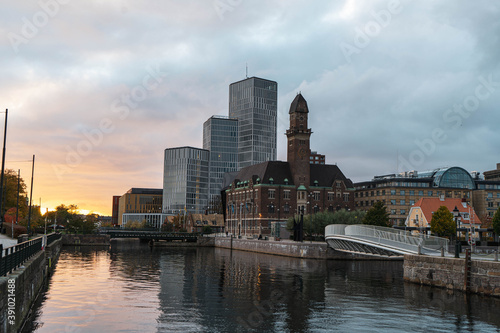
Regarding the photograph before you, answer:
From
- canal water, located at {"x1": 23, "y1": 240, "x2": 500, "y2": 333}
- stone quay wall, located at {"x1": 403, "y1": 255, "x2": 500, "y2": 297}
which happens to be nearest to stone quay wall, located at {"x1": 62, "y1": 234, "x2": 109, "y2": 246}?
canal water, located at {"x1": 23, "y1": 240, "x2": 500, "y2": 333}

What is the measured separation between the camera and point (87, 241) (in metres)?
123

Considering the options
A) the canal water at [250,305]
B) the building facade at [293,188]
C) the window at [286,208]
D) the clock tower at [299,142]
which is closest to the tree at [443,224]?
the building facade at [293,188]

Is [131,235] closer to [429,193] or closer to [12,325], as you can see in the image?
[429,193]

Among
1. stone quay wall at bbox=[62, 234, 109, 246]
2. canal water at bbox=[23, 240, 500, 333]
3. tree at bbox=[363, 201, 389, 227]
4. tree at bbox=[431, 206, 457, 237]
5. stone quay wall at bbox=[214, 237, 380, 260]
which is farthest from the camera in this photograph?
stone quay wall at bbox=[62, 234, 109, 246]

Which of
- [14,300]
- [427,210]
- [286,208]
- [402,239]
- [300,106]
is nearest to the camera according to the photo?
[14,300]

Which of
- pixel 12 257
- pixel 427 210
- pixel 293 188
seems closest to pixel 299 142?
pixel 293 188

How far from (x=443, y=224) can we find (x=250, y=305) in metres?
69.5

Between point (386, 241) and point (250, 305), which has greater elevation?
point (386, 241)

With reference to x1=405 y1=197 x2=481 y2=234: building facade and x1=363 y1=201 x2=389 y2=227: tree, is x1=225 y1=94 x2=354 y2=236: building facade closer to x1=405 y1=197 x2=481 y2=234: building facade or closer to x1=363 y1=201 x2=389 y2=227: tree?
x1=405 y1=197 x2=481 y2=234: building facade

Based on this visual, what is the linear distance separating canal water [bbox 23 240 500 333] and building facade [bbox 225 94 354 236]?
3121 inches

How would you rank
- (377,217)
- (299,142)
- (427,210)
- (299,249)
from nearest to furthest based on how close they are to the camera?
(299,249), (377,217), (427,210), (299,142)

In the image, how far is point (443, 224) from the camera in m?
92.8

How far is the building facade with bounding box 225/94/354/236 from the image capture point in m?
134

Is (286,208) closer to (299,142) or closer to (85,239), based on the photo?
(299,142)
